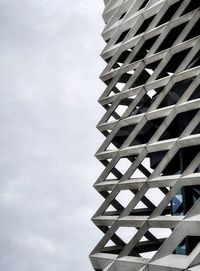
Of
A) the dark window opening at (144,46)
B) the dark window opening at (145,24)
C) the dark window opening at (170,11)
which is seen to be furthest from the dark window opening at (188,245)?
the dark window opening at (145,24)

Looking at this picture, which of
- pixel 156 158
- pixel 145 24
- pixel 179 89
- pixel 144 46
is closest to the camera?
pixel 179 89

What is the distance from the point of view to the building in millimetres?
15398

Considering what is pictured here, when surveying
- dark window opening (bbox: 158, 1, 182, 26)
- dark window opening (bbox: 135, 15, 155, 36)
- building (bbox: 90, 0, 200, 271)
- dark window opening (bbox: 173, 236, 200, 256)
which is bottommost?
dark window opening (bbox: 173, 236, 200, 256)

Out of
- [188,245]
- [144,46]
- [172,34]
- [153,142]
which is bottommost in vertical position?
[188,245]

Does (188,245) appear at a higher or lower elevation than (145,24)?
lower

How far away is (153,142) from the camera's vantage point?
59.5 feet

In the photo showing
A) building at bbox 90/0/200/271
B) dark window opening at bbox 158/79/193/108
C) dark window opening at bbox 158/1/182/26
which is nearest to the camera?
building at bbox 90/0/200/271

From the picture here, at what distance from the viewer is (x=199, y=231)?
13.8 m

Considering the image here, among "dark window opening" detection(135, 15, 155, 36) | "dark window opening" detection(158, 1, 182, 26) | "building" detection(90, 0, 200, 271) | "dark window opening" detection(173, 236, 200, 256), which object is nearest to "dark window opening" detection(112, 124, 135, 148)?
"building" detection(90, 0, 200, 271)

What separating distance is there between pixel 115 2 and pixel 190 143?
15575 millimetres

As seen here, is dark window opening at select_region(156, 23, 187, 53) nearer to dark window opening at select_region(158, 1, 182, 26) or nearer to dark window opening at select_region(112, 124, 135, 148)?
dark window opening at select_region(158, 1, 182, 26)

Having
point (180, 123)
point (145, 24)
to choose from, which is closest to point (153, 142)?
point (180, 123)

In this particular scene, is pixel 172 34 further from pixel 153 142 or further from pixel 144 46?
pixel 153 142

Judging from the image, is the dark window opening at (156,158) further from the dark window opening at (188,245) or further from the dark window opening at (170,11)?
the dark window opening at (170,11)
